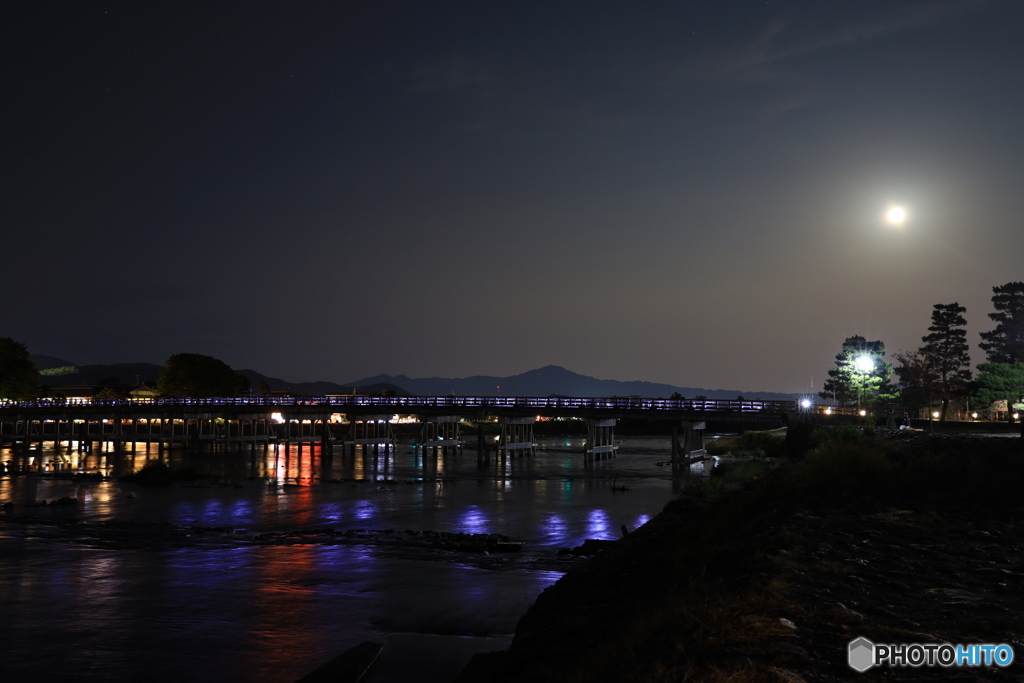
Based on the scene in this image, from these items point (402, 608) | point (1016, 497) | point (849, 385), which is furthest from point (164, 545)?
point (849, 385)

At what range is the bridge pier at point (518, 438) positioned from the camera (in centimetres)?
8931

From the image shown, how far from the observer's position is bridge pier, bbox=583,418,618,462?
82.9 meters

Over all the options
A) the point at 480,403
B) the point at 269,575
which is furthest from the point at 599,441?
the point at 269,575

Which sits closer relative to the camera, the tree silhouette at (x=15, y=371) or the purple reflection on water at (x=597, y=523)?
the purple reflection on water at (x=597, y=523)

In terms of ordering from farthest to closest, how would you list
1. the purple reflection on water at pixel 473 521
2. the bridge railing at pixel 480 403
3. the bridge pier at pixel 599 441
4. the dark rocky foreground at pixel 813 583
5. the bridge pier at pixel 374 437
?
the bridge pier at pixel 374 437, the bridge pier at pixel 599 441, the bridge railing at pixel 480 403, the purple reflection on water at pixel 473 521, the dark rocky foreground at pixel 813 583

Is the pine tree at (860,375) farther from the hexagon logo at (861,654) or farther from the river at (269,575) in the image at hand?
the hexagon logo at (861,654)

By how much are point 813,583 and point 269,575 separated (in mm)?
20908

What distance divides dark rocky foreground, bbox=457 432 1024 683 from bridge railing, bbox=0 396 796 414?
4592 cm

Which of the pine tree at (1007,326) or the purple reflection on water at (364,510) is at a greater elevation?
the pine tree at (1007,326)

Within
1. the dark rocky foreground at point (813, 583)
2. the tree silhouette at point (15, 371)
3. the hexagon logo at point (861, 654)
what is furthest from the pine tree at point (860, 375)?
the tree silhouette at point (15, 371)

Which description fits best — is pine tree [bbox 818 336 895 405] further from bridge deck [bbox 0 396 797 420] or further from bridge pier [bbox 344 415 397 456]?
bridge pier [bbox 344 415 397 456]

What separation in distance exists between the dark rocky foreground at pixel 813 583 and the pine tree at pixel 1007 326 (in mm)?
82937

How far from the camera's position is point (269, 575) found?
26.5 metres

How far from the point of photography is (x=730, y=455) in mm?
81250
